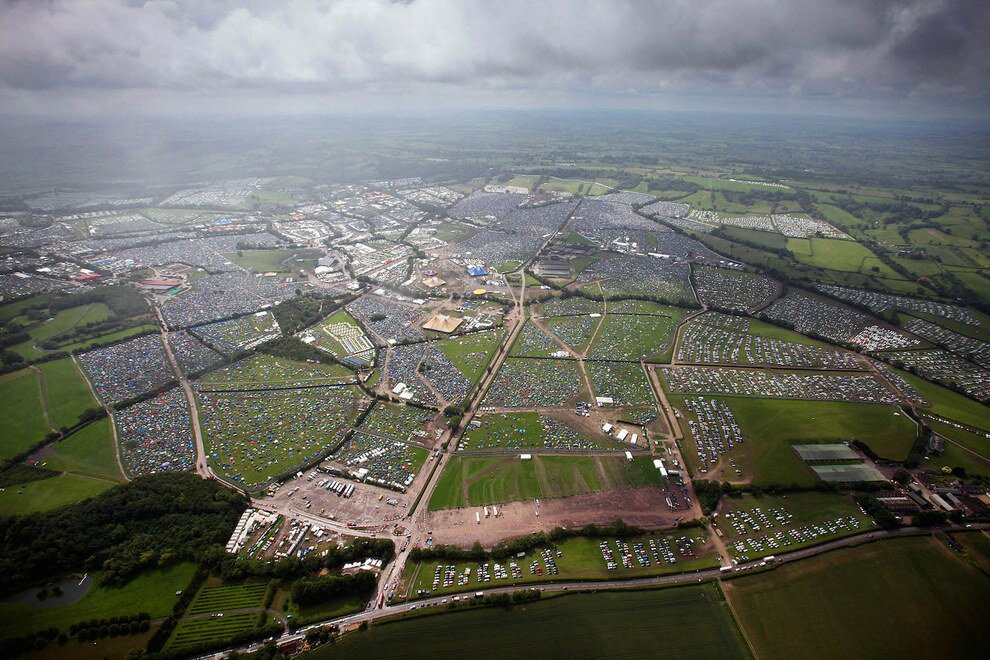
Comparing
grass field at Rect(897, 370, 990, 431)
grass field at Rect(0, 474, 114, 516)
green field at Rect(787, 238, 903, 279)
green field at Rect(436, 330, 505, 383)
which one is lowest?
grass field at Rect(0, 474, 114, 516)

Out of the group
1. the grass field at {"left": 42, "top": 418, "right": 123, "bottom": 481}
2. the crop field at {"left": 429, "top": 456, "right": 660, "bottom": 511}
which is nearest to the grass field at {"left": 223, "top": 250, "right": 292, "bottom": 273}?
the grass field at {"left": 42, "top": 418, "right": 123, "bottom": 481}

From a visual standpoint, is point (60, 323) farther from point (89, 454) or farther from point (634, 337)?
point (634, 337)

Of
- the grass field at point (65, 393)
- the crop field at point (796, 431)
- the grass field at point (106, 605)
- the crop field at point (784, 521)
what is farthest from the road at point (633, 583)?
the grass field at point (65, 393)

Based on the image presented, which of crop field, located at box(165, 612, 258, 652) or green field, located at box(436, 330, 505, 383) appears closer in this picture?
crop field, located at box(165, 612, 258, 652)

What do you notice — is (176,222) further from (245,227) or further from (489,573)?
(489,573)

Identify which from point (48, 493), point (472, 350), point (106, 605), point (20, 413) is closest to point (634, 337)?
point (472, 350)

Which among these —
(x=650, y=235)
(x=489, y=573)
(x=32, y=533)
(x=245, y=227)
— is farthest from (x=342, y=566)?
(x=245, y=227)

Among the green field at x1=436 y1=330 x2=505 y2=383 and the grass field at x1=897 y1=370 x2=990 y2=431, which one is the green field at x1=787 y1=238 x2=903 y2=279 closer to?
the grass field at x1=897 y1=370 x2=990 y2=431

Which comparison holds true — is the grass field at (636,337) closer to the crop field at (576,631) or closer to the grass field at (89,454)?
the crop field at (576,631)
